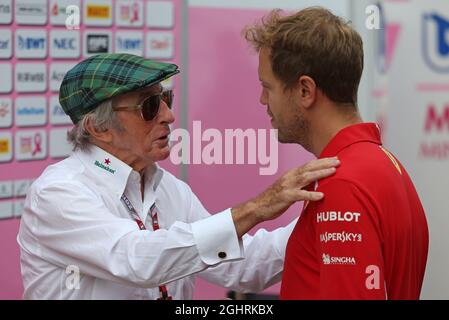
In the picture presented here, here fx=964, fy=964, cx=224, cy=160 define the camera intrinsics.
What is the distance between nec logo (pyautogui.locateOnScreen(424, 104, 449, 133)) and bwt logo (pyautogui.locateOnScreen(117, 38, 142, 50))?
1315 millimetres

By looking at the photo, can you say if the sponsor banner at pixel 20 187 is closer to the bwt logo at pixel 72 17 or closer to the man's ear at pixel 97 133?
the bwt logo at pixel 72 17

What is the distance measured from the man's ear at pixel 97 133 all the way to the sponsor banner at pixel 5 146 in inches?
27.8

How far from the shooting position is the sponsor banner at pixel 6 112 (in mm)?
3588

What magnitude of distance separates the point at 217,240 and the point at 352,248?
1.62ft

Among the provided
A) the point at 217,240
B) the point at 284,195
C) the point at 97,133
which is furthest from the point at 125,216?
the point at 284,195

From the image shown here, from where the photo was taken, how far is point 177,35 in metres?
4.00

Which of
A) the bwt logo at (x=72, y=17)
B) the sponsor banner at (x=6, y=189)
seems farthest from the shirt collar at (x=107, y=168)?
the bwt logo at (x=72, y=17)

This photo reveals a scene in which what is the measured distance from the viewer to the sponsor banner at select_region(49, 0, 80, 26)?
3.66 metres

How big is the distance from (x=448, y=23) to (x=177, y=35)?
117 centimetres

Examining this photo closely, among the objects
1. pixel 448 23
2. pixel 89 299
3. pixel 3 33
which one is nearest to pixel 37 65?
pixel 3 33

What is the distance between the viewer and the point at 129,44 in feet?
12.8
